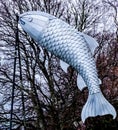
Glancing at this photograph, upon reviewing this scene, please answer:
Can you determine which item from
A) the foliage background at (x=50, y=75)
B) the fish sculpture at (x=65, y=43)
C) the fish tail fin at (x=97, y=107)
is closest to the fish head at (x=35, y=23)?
the fish sculpture at (x=65, y=43)

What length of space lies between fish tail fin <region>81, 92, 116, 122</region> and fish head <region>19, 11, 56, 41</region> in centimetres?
92

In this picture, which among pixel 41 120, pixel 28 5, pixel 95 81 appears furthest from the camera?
pixel 28 5

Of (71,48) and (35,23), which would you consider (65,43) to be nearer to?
(71,48)

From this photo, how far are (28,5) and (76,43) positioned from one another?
8061 mm

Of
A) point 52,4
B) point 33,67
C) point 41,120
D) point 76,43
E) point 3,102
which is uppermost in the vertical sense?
point 52,4

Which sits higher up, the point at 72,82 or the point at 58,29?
the point at 72,82

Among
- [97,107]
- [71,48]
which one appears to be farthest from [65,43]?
[97,107]

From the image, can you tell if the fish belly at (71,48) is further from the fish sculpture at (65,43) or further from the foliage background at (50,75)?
the foliage background at (50,75)

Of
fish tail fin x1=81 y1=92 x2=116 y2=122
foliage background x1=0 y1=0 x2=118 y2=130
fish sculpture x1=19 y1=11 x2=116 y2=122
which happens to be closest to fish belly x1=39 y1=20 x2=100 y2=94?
fish sculpture x1=19 y1=11 x2=116 y2=122

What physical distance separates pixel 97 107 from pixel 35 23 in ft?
3.73

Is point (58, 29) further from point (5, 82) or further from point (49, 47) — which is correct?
point (5, 82)

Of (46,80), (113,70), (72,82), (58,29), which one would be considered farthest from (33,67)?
(58,29)

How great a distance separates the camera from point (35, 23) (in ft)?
11.7

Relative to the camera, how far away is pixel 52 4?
Answer: 11398mm
